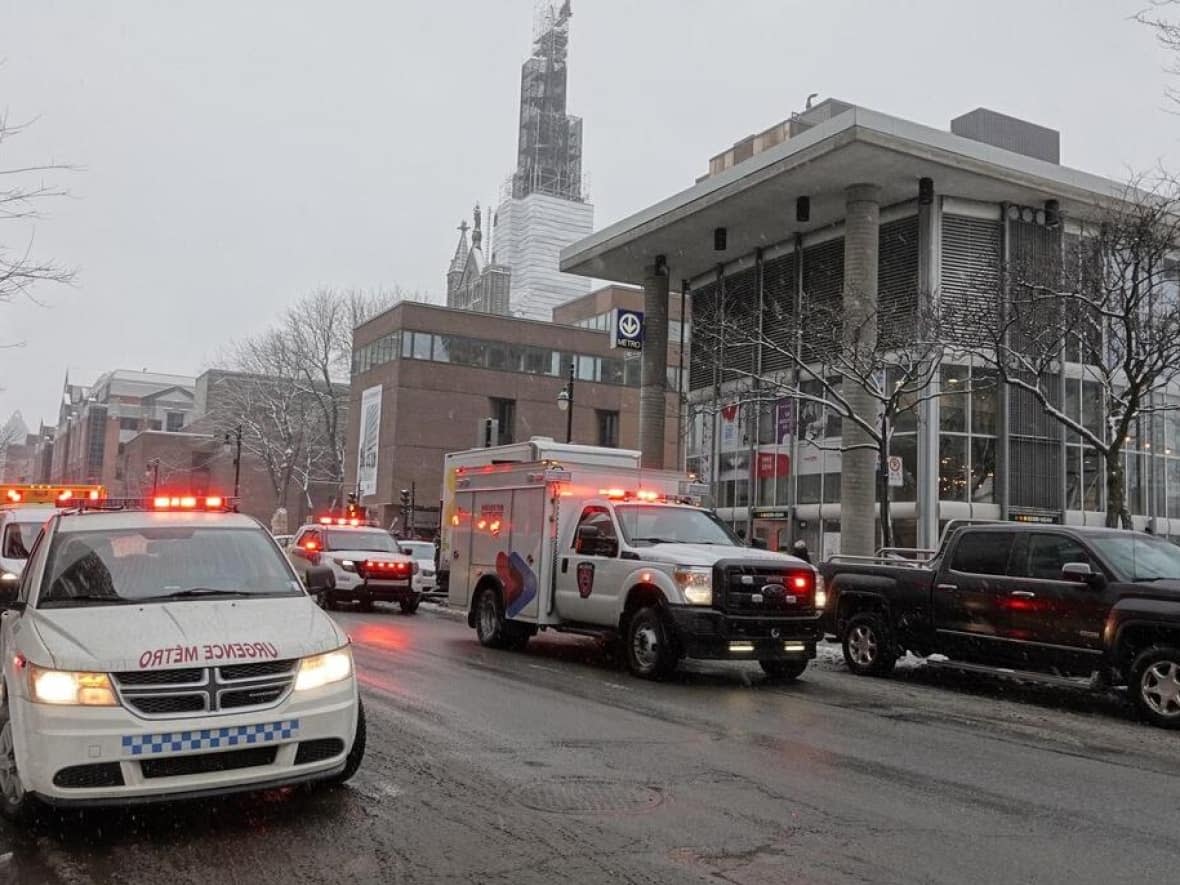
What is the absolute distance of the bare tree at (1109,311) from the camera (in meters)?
17.1

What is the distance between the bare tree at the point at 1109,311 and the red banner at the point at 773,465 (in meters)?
11.1

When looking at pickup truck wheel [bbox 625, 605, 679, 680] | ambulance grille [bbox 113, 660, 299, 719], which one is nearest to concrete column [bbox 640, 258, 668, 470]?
pickup truck wheel [bbox 625, 605, 679, 680]

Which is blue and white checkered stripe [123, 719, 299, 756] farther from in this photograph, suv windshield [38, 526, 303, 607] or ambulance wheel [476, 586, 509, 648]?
ambulance wheel [476, 586, 509, 648]

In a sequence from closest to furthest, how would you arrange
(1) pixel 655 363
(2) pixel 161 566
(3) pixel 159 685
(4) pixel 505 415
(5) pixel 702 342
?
(3) pixel 159 685, (2) pixel 161 566, (5) pixel 702 342, (1) pixel 655 363, (4) pixel 505 415

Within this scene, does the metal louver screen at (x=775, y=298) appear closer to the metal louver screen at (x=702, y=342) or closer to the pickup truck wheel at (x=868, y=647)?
the metal louver screen at (x=702, y=342)

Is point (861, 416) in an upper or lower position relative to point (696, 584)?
upper

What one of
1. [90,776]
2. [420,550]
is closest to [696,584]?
[90,776]

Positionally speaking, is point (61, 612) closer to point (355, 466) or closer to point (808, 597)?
point (808, 597)

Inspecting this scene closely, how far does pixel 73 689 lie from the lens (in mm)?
5105

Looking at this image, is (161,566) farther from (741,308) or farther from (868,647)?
(741,308)

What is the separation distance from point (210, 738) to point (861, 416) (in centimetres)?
2440

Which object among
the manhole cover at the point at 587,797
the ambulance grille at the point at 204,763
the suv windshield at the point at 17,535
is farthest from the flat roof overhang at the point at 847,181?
the ambulance grille at the point at 204,763

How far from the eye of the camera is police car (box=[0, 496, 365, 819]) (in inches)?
199

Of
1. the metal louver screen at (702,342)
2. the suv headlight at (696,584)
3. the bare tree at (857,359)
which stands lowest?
the suv headlight at (696,584)
